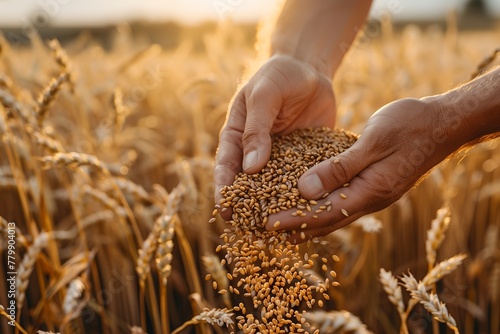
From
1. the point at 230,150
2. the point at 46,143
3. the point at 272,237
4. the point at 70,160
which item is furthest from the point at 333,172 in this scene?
the point at 46,143

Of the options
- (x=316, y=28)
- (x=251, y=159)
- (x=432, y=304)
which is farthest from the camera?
(x=316, y=28)

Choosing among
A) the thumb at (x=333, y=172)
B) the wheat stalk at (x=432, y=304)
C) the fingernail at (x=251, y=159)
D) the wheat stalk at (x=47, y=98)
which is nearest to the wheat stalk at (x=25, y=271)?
the wheat stalk at (x=47, y=98)

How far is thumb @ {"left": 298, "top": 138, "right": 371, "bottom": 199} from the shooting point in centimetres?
123

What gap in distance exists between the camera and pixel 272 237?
1.28m

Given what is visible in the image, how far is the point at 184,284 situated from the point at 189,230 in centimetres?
25

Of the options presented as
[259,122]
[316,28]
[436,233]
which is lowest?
[436,233]

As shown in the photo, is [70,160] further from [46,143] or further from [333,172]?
[333,172]

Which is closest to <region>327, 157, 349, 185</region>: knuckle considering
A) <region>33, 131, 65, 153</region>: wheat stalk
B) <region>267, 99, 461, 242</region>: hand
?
<region>267, 99, 461, 242</region>: hand

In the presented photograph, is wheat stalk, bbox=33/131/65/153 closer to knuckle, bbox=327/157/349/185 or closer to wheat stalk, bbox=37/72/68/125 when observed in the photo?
wheat stalk, bbox=37/72/68/125

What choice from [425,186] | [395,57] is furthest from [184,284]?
[395,57]

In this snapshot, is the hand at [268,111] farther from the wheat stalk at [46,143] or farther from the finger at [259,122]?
the wheat stalk at [46,143]

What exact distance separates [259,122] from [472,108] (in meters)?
0.54

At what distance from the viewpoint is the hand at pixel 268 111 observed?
137 centimetres

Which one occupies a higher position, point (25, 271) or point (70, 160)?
point (70, 160)
